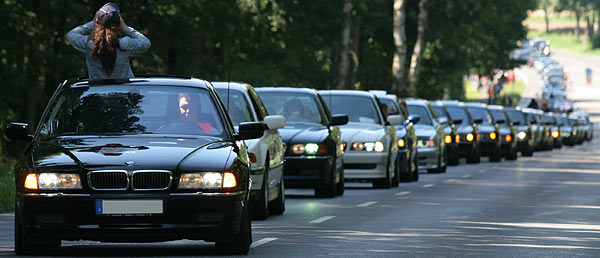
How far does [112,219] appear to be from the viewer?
1080cm

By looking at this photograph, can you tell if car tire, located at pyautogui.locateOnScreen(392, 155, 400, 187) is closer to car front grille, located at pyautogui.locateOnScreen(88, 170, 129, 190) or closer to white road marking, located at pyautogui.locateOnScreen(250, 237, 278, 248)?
white road marking, located at pyautogui.locateOnScreen(250, 237, 278, 248)

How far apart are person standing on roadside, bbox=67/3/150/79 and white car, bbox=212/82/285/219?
Result: 1.70 m

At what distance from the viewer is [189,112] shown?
1212 cm

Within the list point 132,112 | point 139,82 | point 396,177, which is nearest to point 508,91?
point 396,177

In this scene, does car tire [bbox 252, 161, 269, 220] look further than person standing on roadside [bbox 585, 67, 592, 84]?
No

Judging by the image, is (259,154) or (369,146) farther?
(369,146)

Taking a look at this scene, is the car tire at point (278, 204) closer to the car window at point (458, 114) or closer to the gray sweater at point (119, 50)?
the gray sweater at point (119, 50)

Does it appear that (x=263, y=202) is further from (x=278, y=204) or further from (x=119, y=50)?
(x=119, y=50)

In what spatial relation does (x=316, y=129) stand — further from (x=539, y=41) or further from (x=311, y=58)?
(x=539, y=41)

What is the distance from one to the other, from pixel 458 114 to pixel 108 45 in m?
27.7

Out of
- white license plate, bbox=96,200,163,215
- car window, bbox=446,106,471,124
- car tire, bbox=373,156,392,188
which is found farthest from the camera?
car window, bbox=446,106,471,124

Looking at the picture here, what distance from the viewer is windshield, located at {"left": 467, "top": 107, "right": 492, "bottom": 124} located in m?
A: 43.3

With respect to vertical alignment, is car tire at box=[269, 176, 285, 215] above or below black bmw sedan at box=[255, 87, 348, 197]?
below

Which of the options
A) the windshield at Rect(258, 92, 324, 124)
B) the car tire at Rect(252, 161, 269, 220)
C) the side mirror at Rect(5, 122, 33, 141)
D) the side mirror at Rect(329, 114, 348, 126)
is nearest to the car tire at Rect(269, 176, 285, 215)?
the car tire at Rect(252, 161, 269, 220)
